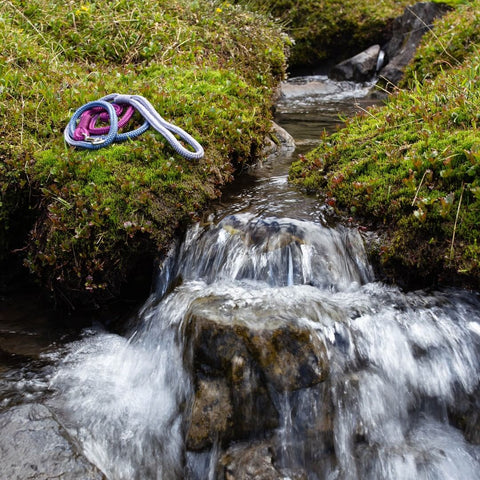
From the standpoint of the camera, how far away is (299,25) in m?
15.2

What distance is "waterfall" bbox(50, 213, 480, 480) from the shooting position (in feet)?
11.5

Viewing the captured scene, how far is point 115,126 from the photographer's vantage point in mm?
5152

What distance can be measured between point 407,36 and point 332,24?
2.72 m

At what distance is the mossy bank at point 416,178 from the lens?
4.02 m

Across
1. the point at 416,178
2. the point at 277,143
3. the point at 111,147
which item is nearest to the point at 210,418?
the point at 416,178

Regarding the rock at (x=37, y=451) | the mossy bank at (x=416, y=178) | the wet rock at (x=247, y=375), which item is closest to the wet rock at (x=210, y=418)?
the wet rock at (x=247, y=375)

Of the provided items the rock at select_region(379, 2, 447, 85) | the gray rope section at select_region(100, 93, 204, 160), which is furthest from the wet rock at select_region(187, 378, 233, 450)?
the rock at select_region(379, 2, 447, 85)

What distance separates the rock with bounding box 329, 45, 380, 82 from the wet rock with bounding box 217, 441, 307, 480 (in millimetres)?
12559

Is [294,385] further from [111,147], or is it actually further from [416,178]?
[111,147]

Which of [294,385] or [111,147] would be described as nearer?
[294,385]

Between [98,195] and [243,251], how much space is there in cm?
151

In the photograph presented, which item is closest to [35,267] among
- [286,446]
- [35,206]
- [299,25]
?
[35,206]

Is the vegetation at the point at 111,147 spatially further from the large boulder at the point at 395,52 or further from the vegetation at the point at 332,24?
the vegetation at the point at 332,24

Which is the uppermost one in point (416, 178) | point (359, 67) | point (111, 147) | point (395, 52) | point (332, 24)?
point (332, 24)
